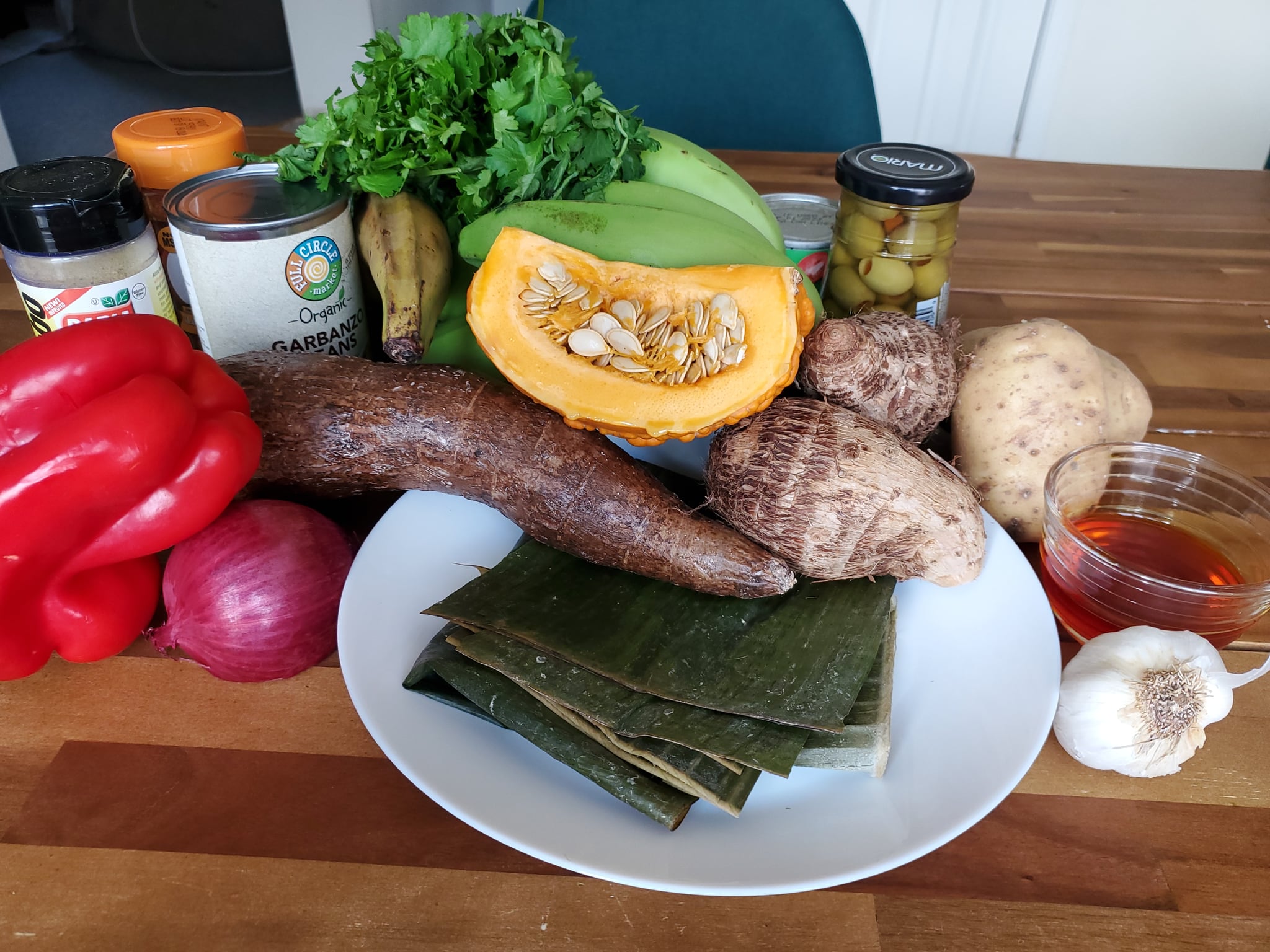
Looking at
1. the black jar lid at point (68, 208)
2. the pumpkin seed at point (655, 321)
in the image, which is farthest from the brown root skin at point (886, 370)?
the black jar lid at point (68, 208)

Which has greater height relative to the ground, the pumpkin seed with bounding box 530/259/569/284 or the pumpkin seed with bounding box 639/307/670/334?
the pumpkin seed with bounding box 530/259/569/284

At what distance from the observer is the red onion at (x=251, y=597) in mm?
679

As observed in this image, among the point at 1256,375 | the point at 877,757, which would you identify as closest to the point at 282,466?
the point at 877,757

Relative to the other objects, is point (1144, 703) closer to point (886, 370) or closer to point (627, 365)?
point (886, 370)

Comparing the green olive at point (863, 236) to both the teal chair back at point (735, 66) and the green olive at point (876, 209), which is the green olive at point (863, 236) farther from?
the teal chair back at point (735, 66)

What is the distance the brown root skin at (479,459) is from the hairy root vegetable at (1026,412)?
0.84 ft

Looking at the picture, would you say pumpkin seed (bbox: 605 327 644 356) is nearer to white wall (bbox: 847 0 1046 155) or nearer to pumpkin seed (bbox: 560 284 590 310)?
pumpkin seed (bbox: 560 284 590 310)

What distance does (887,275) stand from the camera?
947 millimetres

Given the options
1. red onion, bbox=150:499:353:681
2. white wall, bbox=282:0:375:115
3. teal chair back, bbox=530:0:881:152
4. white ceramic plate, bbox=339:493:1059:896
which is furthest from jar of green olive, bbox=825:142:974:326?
white wall, bbox=282:0:375:115

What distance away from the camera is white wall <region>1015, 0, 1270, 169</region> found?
266 cm

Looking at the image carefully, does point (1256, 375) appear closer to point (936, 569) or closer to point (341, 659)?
point (936, 569)

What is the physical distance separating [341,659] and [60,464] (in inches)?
9.3

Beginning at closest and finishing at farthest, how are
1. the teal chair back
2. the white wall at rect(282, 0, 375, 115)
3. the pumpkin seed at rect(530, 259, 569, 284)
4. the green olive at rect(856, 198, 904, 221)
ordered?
1. the pumpkin seed at rect(530, 259, 569, 284)
2. the green olive at rect(856, 198, 904, 221)
3. the teal chair back
4. the white wall at rect(282, 0, 375, 115)

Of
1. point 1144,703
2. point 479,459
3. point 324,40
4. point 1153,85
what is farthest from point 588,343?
point 1153,85
